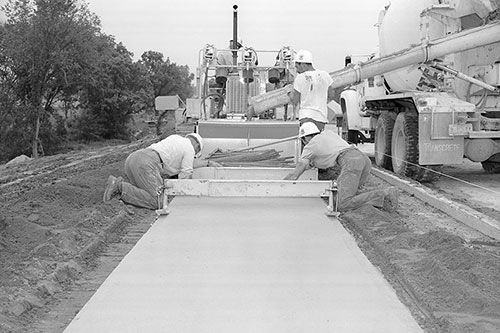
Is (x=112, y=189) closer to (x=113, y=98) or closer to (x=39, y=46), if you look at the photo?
(x=39, y=46)

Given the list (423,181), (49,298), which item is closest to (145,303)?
(49,298)

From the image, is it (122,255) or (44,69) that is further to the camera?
(44,69)

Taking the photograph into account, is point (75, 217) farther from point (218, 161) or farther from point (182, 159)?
point (218, 161)

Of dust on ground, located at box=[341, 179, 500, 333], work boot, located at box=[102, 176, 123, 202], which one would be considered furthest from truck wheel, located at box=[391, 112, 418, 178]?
work boot, located at box=[102, 176, 123, 202]

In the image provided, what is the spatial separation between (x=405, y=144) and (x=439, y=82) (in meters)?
1.27

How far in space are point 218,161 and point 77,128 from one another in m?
35.9

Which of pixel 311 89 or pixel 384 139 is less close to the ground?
pixel 311 89

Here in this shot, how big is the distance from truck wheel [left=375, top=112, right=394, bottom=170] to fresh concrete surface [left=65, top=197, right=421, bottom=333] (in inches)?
256

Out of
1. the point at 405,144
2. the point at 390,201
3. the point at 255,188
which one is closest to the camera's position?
the point at 255,188

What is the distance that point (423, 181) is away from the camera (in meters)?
12.0

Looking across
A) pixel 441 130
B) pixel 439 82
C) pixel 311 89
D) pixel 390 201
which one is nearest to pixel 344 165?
pixel 390 201

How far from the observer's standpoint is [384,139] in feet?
46.5

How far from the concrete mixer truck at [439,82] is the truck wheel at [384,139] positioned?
2 centimetres

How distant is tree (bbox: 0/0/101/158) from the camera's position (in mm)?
31844
